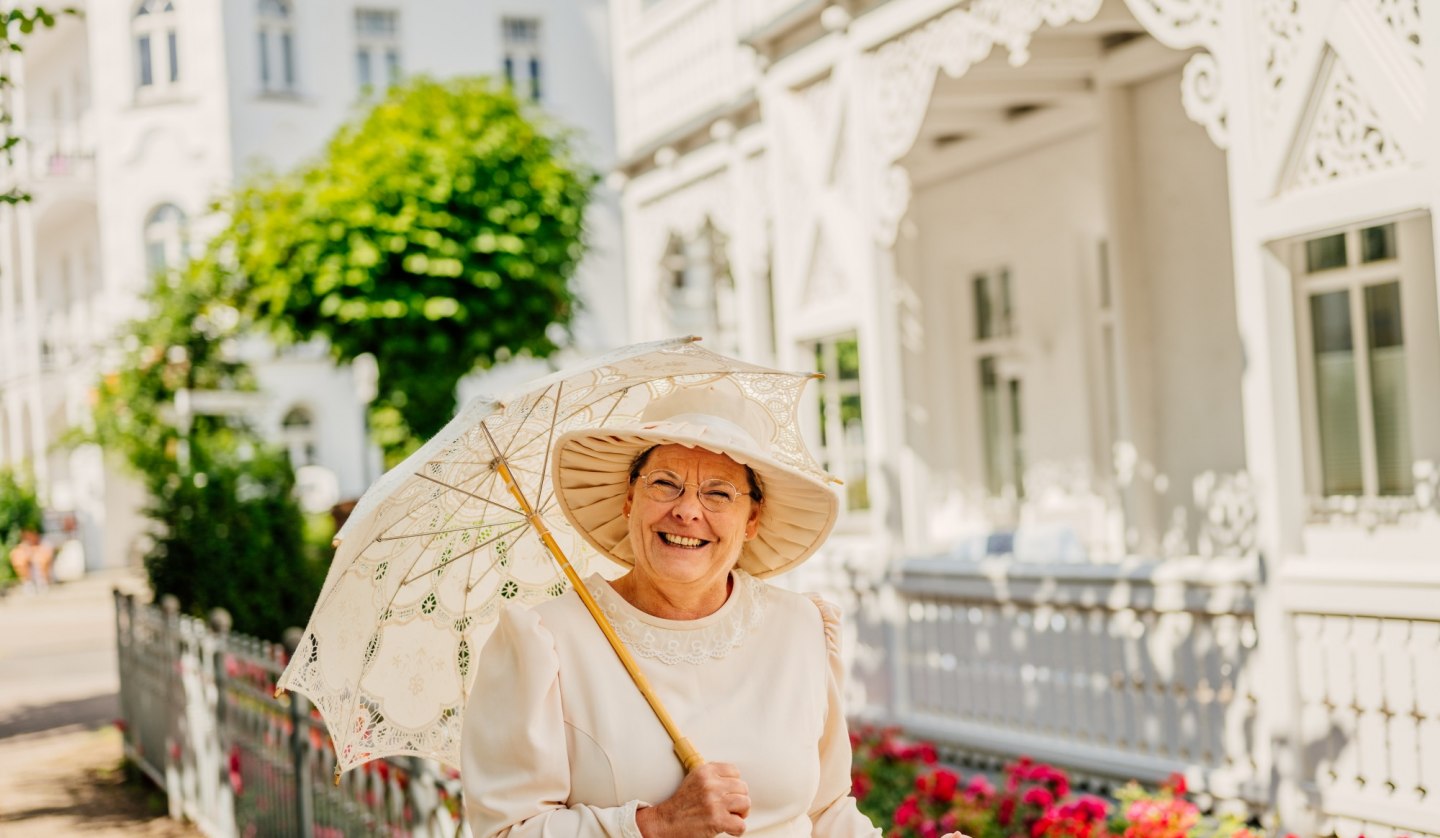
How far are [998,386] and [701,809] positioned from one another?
9.60m

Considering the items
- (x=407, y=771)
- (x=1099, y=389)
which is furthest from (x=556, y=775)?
(x=1099, y=389)

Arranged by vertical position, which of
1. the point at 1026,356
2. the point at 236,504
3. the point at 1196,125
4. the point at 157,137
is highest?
the point at 157,137

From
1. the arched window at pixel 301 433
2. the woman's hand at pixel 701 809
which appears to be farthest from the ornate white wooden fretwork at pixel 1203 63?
the arched window at pixel 301 433

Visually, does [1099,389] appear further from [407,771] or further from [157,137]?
[157,137]

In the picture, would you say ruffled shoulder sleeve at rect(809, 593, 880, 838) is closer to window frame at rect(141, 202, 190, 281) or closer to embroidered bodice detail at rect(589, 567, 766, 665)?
embroidered bodice detail at rect(589, 567, 766, 665)

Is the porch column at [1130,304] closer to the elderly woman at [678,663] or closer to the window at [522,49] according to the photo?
the elderly woman at [678,663]

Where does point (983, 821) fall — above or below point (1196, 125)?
below

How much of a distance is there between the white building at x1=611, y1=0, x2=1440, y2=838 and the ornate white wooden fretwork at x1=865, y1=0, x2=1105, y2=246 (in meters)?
0.02

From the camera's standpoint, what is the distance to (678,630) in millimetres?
2686

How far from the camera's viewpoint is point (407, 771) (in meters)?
4.59

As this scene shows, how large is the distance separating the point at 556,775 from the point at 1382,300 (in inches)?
265

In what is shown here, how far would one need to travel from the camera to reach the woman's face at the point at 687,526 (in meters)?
2.69

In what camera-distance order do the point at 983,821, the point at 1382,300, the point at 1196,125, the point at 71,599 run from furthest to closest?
the point at 71,599 < the point at 1196,125 < the point at 1382,300 < the point at 983,821

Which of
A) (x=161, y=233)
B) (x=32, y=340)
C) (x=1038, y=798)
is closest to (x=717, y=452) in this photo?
(x=1038, y=798)
